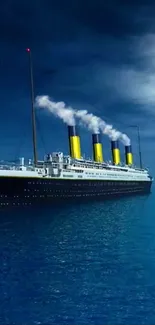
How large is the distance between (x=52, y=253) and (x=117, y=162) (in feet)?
276

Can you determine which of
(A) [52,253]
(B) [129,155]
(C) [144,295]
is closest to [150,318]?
(C) [144,295]

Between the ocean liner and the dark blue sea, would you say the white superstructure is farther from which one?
the dark blue sea

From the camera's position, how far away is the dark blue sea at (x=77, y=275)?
15023 mm

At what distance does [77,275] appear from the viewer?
807 inches

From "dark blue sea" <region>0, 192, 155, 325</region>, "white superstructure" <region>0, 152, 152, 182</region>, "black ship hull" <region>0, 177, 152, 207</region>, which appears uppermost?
"white superstructure" <region>0, 152, 152, 182</region>

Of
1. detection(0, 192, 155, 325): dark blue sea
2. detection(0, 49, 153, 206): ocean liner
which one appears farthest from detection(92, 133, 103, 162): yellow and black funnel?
detection(0, 192, 155, 325): dark blue sea

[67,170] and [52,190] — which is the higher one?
[67,170]

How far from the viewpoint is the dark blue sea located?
591 inches

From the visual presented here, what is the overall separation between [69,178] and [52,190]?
6846mm

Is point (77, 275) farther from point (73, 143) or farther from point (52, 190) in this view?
point (73, 143)

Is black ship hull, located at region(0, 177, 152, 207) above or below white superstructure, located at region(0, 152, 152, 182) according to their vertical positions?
below

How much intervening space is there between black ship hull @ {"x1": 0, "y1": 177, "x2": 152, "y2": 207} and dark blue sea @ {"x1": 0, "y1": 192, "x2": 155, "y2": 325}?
72.3 feet

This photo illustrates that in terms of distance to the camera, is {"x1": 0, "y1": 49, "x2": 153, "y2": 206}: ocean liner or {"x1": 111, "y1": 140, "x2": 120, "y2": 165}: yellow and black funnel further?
{"x1": 111, "y1": 140, "x2": 120, "y2": 165}: yellow and black funnel

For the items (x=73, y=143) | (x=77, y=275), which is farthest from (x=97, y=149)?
(x=77, y=275)
